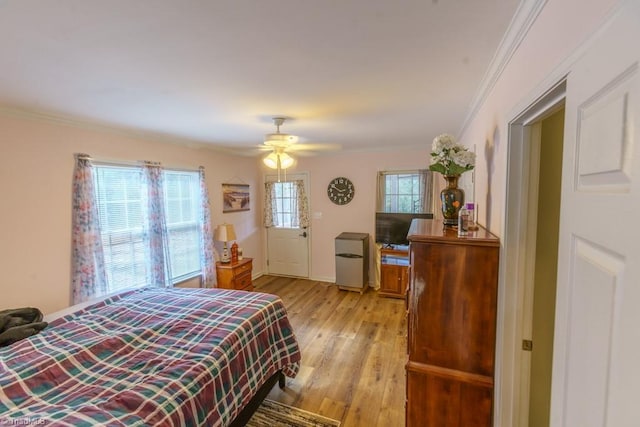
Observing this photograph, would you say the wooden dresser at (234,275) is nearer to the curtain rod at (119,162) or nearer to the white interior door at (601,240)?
the curtain rod at (119,162)

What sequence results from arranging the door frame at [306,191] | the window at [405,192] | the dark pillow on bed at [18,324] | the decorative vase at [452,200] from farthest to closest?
the door frame at [306,191], the window at [405,192], the dark pillow on bed at [18,324], the decorative vase at [452,200]

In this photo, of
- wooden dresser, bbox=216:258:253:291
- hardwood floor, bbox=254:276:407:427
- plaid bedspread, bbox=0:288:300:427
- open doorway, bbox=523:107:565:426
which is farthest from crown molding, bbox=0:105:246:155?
open doorway, bbox=523:107:565:426

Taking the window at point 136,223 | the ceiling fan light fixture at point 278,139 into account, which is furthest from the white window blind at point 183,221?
the ceiling fan light fixture at point 278,139

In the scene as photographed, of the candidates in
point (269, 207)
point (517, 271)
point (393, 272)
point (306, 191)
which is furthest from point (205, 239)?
point (517, 271)

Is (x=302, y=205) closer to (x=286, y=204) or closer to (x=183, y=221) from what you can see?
(x=286, y=204)

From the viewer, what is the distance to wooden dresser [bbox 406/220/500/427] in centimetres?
141

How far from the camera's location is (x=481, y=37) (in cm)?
128

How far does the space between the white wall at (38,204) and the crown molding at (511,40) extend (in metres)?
3.45

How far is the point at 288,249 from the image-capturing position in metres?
5.39

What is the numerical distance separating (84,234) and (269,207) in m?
3.09

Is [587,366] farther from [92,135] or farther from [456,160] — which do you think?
[92,135]

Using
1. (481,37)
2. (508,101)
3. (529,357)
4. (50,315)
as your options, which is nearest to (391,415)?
(529,357)

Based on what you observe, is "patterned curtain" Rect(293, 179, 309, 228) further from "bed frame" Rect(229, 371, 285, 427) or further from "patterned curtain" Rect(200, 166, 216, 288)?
"bed frame" Rect(229, 371, 285, 427)

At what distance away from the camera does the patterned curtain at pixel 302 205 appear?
517 cm
